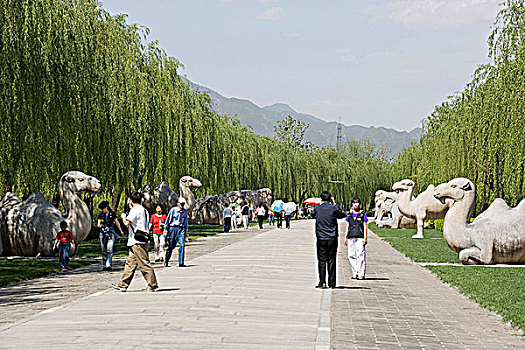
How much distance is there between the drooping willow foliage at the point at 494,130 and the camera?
22.6 m

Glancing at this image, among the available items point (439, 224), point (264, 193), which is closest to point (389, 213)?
point (439, 224)

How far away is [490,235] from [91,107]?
12.8m

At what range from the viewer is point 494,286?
15.4 metres

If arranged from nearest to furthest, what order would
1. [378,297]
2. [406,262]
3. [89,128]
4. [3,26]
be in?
[378,297] < [3,26] < [406,262] < [89,128]

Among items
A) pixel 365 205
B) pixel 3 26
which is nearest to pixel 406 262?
pixel 3 26

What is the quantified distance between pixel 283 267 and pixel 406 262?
4829mm

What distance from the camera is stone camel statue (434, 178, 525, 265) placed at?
20.5m

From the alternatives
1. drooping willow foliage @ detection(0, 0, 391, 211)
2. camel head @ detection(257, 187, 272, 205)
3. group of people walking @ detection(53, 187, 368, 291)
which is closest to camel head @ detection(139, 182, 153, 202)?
drooping willow foliage @ detection(0, 0, 391, 211)

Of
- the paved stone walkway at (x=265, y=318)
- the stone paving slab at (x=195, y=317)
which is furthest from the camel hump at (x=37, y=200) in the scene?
the paved stone walkway at (x=265, y=318)

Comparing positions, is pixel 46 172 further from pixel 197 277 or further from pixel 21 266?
pixel 197 277

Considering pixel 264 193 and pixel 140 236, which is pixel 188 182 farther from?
pixel 264 193

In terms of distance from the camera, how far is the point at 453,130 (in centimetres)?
3725

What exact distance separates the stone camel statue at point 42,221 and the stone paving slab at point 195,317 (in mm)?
6556

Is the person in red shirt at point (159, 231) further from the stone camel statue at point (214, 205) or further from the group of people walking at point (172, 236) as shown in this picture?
the stone camel statue at point (214, 205)
